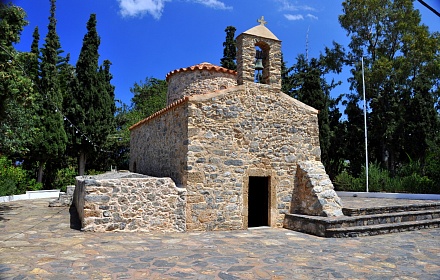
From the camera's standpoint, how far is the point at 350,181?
17422 millimetres

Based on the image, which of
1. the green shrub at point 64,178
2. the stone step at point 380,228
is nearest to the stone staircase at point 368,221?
the stone step at point 380,228

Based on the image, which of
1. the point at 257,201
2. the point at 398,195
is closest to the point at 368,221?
the point at 257,201

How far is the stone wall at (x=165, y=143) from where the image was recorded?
8477 millimetres

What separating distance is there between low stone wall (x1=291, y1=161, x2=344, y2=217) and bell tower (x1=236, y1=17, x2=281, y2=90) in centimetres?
247

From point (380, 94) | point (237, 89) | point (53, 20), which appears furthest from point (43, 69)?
point (380, 94)

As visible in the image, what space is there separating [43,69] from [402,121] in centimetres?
2008

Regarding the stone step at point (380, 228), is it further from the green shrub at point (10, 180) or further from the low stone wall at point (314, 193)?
the green shrub at point (10, 180)

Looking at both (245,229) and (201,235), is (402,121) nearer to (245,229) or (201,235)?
(245,229)

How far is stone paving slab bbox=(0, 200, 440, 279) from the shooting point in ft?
15.7

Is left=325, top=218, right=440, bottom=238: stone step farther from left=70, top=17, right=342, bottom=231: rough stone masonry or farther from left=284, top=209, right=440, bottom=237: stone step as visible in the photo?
left=70, top=17, right=342, bottom=231: rough stone masonry

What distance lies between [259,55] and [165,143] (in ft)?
12.3

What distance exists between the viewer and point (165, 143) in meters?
9.73

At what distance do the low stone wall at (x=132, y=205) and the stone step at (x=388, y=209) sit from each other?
14.5 feet

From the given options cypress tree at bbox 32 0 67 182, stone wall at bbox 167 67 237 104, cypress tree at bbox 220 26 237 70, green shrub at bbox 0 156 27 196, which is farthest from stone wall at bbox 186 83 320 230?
cypress tree at bbox 220 26 237 70
